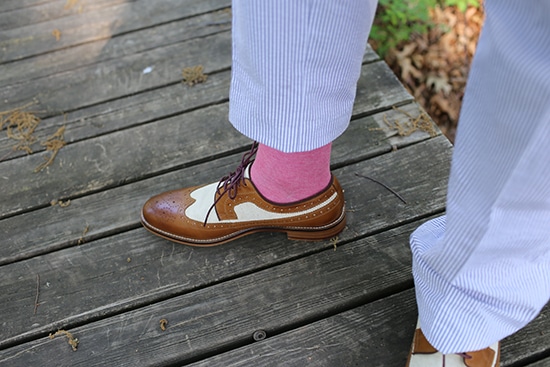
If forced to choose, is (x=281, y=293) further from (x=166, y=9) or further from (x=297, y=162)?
(x=166, y=9)

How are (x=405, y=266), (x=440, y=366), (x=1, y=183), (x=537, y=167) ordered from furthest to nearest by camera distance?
(x=1, y=183) < (x=405, y=266) < (x=440, y=366) < (x=537, y=167)

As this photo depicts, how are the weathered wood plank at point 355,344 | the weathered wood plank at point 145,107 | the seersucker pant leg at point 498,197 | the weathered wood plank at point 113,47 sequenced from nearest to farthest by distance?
1. the seersucker pant leg at point 498,197
2. the weathered wood plank at point 355,344
3. the weathered wood plank at point 145,107
4. the weathered wood plank at point 113,47

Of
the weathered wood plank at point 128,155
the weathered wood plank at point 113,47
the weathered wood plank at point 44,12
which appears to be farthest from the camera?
the weathered wood plank at point 44,12

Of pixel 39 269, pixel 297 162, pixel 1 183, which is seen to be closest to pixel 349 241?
pixel 297 162

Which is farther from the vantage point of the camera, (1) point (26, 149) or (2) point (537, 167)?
(1) point (26, 149)

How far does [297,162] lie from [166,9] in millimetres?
1058

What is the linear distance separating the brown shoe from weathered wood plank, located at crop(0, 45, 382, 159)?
1.21ft

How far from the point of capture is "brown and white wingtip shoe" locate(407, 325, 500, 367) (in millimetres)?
856

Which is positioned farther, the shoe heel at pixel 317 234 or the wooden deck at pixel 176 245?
the shoe heel at pixel 317 234

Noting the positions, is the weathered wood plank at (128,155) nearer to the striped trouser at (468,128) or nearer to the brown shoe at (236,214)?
the brown shoe at (236,214)

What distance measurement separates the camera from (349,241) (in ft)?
3.74

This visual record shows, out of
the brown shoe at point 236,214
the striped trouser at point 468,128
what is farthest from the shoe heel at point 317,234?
the striped trouser at point 468,128

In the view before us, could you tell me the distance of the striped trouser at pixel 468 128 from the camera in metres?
0.59

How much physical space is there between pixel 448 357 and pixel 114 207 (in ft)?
2.60
